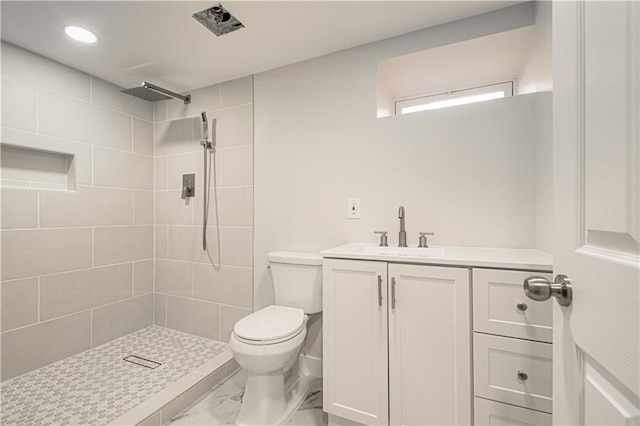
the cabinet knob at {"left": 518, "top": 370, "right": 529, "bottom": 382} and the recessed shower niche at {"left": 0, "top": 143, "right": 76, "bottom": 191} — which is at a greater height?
the recessed shower niche at {"left": 0, "top": 143, "right": 76, "bottom": 191}

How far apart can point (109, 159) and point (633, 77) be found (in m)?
2.80

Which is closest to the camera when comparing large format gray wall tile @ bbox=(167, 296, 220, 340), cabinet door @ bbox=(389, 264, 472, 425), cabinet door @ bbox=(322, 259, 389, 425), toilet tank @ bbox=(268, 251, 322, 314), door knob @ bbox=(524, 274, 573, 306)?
door knob @ bbox=(524, 274, 573, 306)

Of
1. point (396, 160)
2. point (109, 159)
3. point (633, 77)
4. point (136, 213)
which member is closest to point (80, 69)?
point (109, 159)

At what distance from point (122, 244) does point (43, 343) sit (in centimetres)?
78

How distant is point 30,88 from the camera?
185cm

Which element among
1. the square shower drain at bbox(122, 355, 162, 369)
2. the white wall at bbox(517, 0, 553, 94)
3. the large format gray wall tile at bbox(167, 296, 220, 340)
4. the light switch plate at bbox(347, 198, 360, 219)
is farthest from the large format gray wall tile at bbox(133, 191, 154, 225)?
the white wall at bbox(517, 0, 553, 94)

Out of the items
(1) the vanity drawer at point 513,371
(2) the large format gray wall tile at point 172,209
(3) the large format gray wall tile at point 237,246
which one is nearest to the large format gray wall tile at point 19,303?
(2) the large format gray wall tile at point 172,209

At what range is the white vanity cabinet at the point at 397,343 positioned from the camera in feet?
3.85

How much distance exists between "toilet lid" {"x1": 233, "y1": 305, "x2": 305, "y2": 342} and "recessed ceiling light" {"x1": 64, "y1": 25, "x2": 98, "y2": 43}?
1.87 metres

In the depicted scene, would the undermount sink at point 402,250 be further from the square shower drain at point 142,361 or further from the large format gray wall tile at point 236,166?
the square shower drain at point 142,361

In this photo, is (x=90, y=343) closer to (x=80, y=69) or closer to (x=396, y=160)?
(x=80, y=69)

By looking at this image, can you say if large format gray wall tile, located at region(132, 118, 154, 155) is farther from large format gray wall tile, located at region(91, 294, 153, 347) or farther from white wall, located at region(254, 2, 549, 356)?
large format gray wall tile, located at region(91, 294, 153, 347)

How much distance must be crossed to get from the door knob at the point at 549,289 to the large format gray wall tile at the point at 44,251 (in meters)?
2.57

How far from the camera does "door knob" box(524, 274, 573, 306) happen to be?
559 millimetres
